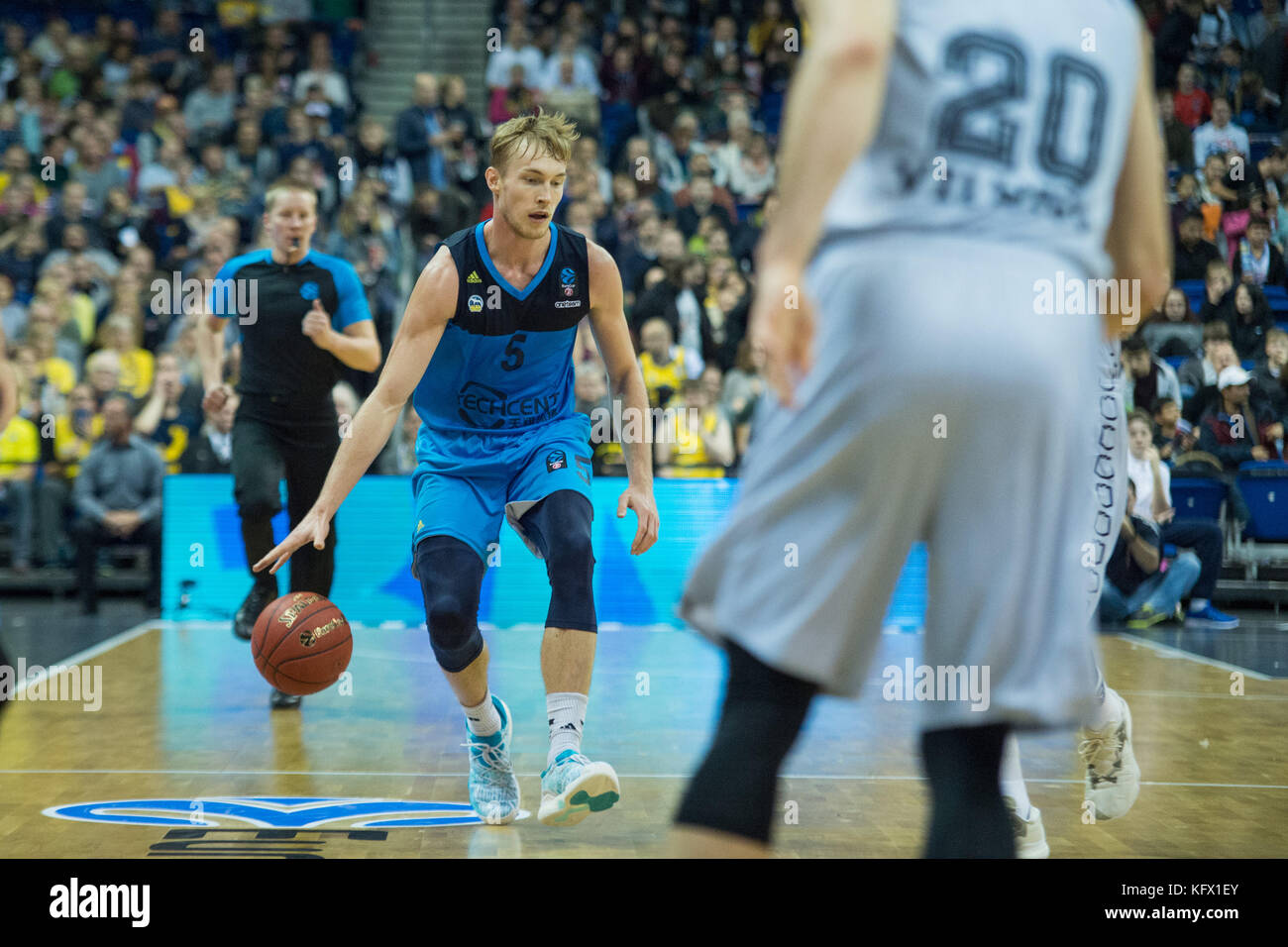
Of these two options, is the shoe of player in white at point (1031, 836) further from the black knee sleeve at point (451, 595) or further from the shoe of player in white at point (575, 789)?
the black knee sleeve at point (451, 595)

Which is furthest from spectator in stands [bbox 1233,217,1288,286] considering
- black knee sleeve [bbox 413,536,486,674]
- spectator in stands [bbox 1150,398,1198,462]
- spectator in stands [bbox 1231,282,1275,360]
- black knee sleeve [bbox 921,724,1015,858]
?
black knee sleeve [bbox 921,724,1015,858]

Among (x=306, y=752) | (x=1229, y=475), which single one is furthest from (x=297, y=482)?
(x=1229, y=475)

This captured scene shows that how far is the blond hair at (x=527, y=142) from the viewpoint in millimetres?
4320

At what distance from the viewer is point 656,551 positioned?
32.3 ft

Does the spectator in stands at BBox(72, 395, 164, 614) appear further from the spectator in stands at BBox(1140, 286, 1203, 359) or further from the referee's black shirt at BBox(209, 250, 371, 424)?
the spectator in stands at BBox(1140, 286, 1203, 359)

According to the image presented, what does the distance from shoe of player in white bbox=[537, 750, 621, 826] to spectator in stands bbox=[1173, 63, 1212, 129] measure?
12.4m

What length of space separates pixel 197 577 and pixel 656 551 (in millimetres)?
3212

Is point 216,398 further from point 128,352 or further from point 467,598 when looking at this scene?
point 128,352

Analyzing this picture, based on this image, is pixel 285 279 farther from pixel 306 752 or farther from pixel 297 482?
pixel 306 752

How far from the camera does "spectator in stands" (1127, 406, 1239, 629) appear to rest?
10.1m

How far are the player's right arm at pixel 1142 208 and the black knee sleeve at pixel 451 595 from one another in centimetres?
247

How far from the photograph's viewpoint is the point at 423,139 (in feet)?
43.1

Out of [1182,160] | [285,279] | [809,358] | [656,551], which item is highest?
[1182,160]
